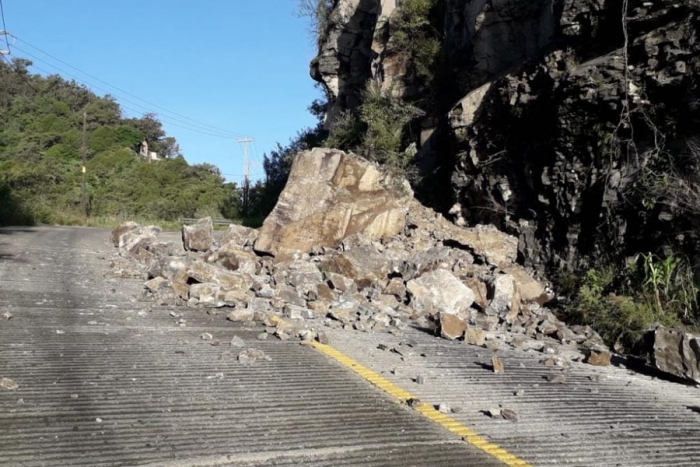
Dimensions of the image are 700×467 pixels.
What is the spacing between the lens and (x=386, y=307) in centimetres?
995

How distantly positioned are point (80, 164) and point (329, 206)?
155 feet

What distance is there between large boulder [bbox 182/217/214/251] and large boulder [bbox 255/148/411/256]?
145cm

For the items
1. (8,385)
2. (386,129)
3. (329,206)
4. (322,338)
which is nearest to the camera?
(8,385)

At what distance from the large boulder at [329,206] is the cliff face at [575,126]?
1.62 m

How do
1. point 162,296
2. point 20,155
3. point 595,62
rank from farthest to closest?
point 20,155, point 595,62, point 162,296

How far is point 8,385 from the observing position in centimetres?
499

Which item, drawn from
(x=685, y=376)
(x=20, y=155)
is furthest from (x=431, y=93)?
(x=20, y=155)

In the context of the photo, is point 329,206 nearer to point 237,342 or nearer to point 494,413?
point 237,342

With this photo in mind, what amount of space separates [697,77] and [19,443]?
32.2ft

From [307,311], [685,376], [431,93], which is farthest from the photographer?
[431,93]

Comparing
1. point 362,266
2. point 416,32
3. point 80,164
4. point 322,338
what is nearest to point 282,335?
point 322,338

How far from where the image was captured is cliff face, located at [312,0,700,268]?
10133mm

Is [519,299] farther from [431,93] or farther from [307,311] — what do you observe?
[431,93]

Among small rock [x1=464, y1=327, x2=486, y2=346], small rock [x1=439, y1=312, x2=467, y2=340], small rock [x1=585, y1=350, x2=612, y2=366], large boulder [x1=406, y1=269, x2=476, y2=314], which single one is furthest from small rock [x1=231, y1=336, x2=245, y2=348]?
small rock [x1=585, y1=350, x2=612, y2=366]
